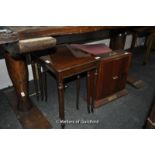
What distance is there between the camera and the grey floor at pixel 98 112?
54.6 inches

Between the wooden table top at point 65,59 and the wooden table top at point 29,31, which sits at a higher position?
the wooden table top at point 29,31

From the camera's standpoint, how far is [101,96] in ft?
5.17

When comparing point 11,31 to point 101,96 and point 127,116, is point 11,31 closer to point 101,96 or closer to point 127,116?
point 101,96

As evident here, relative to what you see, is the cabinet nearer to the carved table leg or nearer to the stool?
the stool

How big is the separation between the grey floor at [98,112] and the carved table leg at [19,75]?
0.20 meters

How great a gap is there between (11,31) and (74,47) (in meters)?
0.67

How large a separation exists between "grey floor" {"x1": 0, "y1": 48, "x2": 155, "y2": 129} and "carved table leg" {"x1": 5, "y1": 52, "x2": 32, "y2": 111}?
0.66ft

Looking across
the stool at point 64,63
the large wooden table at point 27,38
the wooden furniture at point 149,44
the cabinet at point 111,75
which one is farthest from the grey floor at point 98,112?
the wooden furniture at point 149,44

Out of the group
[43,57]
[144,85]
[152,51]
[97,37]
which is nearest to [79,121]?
[43,57]

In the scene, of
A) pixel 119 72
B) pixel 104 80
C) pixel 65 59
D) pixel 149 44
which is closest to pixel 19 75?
pixel 65 59

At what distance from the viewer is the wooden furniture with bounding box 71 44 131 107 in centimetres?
139

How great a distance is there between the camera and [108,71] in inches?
56.7

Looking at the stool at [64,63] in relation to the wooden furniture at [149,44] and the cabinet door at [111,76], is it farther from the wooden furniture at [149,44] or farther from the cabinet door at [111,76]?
the wooden furniture at [149,44]

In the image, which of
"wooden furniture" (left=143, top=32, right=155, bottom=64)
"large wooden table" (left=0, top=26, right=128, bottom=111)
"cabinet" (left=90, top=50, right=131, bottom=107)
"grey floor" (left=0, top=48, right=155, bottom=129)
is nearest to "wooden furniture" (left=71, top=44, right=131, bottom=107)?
"cabinet" (left=90, top=50, right=131, bottom=107)
